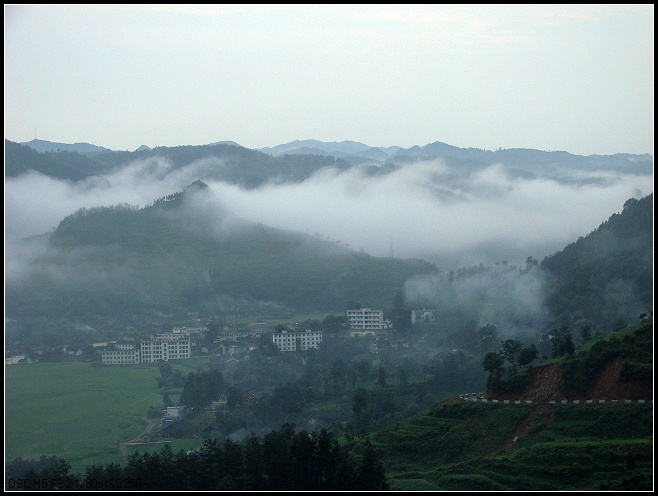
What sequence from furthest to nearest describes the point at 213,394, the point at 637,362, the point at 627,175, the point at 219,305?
the point at 627,175 < the point at 219,305 < the point at 213,394 < the point at 637,362

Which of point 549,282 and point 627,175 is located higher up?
point 627,175

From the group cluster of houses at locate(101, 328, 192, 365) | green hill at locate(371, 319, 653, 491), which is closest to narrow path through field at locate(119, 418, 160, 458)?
green hill at locate(371, 319, 653, 491)

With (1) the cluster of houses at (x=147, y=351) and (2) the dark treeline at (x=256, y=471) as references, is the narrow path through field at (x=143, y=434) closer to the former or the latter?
(2) the dark treeline at (x=256, y=471)

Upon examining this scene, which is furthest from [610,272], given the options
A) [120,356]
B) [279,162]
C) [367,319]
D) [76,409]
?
[279,162]

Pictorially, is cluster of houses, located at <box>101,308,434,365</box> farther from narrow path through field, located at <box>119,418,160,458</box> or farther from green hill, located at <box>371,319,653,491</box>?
green hill, located at <box>371,319,653,491</box>

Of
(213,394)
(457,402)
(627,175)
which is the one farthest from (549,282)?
(627,175)

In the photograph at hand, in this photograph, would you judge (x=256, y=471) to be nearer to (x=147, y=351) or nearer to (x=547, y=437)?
(x=547, y=437)

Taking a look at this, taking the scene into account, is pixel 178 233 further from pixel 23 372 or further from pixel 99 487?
pixel 99 487
